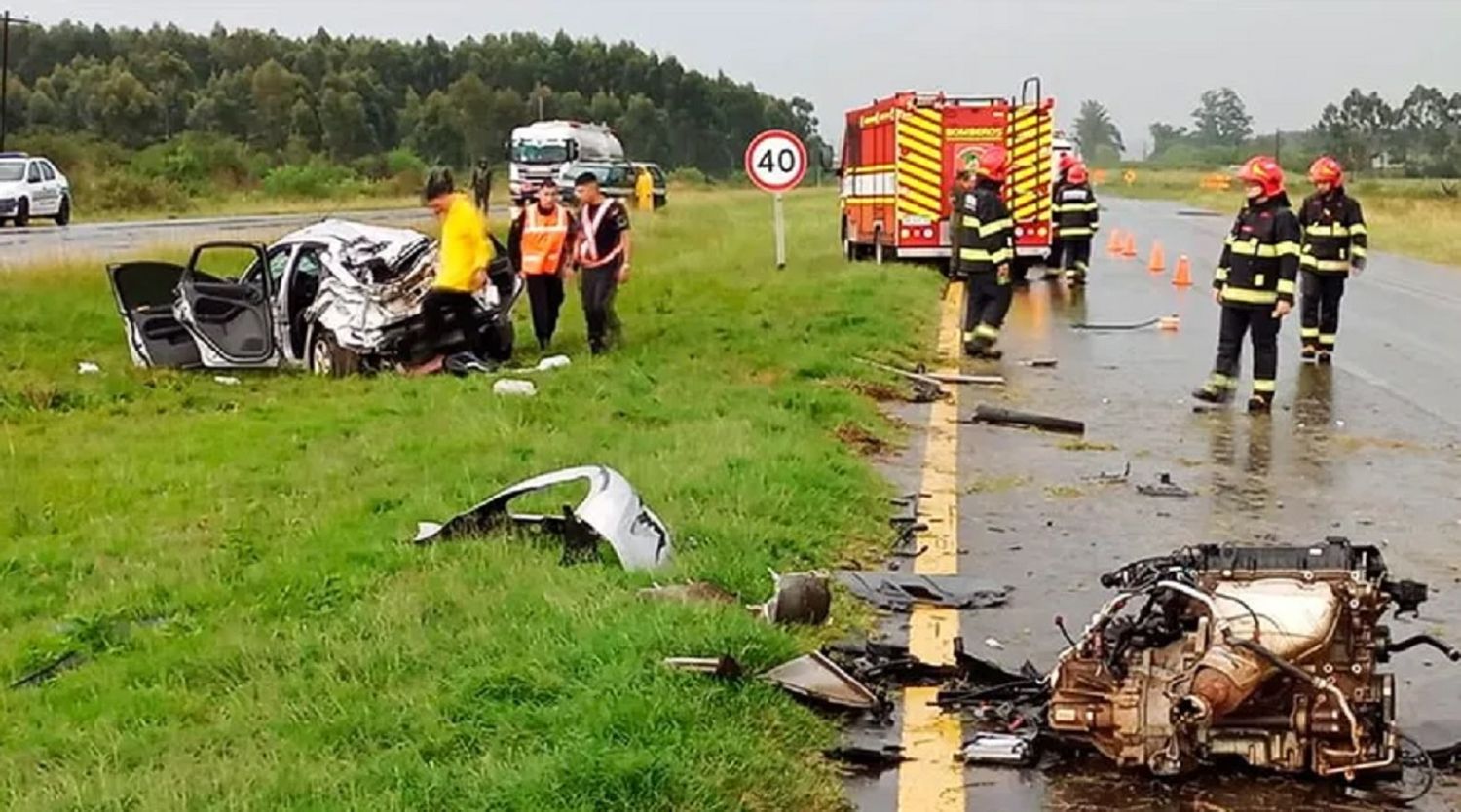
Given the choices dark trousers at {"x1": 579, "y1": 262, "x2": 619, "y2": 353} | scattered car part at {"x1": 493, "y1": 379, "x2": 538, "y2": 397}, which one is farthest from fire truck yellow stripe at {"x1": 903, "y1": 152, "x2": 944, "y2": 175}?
scattered car part at {"x1": 493, "y1": 379, "x2": 538, "y2": 397}

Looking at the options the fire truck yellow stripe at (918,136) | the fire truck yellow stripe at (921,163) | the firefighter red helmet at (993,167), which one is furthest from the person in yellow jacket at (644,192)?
the firefighter red helmet at (993,167)

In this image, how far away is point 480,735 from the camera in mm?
4445

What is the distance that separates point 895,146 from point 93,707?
18827 mm

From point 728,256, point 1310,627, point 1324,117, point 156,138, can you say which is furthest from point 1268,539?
point 1324,117

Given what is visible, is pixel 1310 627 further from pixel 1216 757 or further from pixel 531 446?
pixel 531 446

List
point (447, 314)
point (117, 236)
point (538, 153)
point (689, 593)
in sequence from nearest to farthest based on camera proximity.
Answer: point (689, 593), point (447, 314), point (117, 236), point (538, 153)

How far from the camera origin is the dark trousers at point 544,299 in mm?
13891

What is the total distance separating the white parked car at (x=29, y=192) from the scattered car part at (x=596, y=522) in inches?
1278

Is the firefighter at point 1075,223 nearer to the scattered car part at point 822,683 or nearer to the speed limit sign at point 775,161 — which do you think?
the speed limit sign at point 775,161

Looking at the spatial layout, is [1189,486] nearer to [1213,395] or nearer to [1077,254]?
[1213,395]

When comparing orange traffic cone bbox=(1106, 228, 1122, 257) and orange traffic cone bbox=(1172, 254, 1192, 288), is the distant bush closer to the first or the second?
orange traffic cone bbox=(1106, 228, 1122, 257)

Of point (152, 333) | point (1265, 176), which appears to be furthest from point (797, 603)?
point (152, 333)

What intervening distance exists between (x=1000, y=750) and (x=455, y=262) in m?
8.69

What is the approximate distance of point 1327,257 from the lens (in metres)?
14.3
